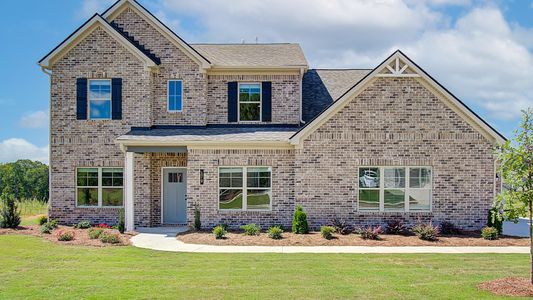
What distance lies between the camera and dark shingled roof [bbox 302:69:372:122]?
2327 cm

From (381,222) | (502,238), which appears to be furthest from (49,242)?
(502,238)

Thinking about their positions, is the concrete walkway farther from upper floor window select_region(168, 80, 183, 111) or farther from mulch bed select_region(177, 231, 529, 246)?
upper floor window select_region(168, 80, 183, 111)

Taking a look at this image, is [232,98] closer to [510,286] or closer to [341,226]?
[341,226]

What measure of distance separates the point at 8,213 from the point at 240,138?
381 inches

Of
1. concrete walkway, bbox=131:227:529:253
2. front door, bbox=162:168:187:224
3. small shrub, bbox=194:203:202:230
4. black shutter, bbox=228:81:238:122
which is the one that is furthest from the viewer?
black shutter, bbox=228:81:238:122

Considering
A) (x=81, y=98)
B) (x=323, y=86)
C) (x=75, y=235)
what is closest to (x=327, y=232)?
(x=75, y=235)

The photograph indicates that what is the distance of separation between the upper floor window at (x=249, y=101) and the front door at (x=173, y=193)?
3582 mm

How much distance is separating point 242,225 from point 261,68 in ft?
22.3

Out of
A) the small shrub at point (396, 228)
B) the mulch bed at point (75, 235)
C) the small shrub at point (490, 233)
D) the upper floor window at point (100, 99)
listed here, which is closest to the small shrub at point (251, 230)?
the mulch bed at point (75, 235)

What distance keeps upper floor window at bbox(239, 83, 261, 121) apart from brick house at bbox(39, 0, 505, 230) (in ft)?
0.14

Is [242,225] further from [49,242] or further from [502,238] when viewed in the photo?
[502,238]

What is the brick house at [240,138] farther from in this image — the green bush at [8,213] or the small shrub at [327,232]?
the small shrub at [327,232]

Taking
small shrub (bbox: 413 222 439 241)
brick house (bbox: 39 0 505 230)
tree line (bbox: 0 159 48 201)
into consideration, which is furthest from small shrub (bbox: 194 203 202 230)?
tree line (bbox: 0 159 48 201)

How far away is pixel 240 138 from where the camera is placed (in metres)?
19.9
